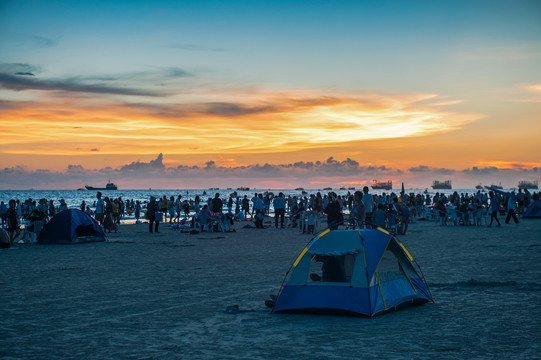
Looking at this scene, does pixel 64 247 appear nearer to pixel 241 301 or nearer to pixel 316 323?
pixel 241 301

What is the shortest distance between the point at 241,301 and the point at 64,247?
14.2m

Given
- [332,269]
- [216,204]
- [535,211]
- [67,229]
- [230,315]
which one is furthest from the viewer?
[535,211]

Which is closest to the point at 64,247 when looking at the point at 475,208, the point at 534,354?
the point at 534,354

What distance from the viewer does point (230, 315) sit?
9.59 meters

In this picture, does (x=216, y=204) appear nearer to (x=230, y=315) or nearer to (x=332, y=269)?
(x=332, y=269)

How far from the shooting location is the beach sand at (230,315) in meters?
7.45

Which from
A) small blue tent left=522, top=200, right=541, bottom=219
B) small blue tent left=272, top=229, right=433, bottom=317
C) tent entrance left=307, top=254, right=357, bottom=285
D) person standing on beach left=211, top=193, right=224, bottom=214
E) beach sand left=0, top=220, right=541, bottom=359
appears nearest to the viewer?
beach sand left=0, top=220, right=541, bottom=359

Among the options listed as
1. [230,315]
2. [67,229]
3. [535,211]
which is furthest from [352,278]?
[535,211]

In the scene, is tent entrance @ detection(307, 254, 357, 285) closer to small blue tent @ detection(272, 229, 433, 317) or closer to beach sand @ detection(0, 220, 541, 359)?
small blue tent @ detection(272, 229, 433, 317)

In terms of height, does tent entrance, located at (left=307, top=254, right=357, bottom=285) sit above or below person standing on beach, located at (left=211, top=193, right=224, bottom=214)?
below

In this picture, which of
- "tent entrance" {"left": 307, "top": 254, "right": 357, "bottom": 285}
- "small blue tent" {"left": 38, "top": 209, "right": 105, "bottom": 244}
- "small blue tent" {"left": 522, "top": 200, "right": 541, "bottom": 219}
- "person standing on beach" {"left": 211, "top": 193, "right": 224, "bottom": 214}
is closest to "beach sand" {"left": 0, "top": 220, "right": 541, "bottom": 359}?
"tent entrance" {"left": 307, "top": 254, "right": 357, "bottom": 285}

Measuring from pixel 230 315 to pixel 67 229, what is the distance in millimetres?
16852

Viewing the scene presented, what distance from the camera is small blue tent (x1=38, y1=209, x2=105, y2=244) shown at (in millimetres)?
24438

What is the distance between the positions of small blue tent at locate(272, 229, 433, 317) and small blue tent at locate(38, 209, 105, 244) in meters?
16.7
